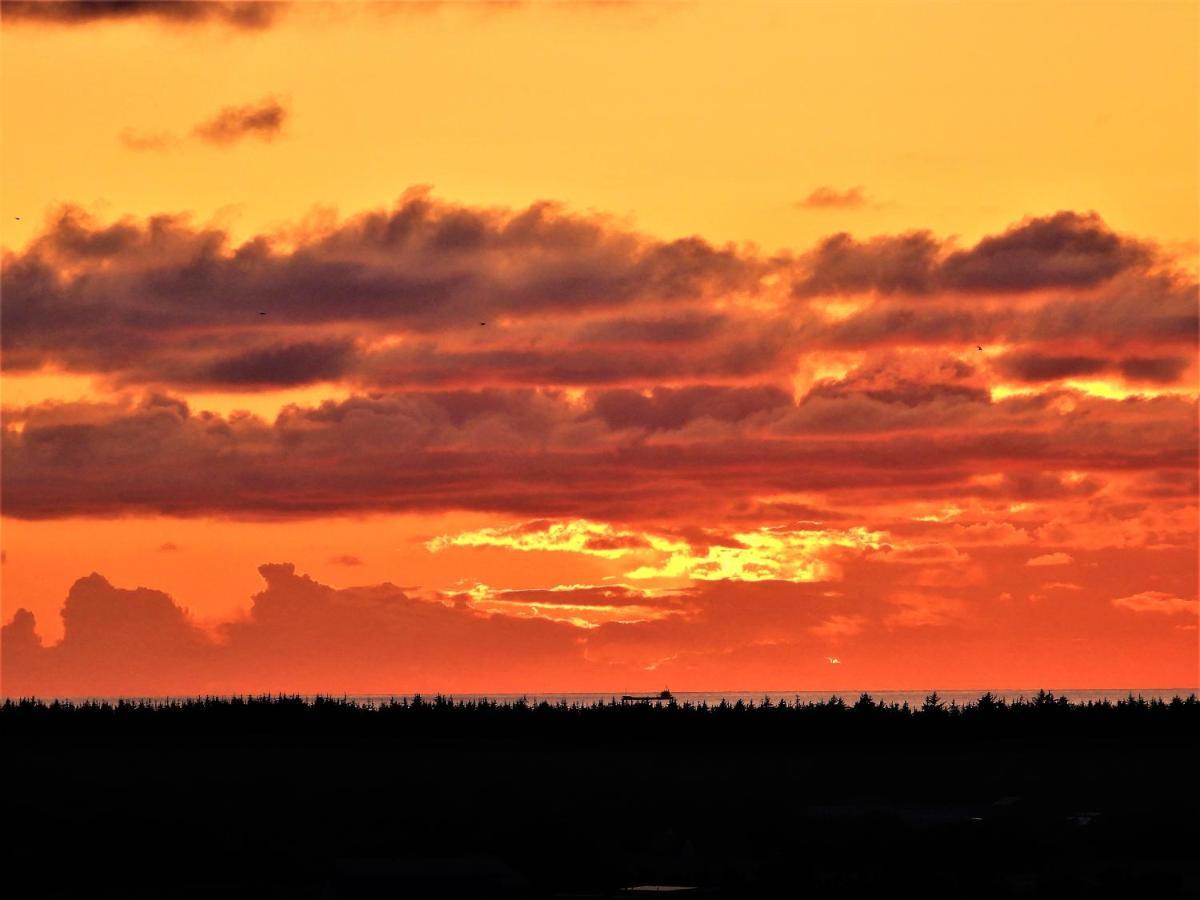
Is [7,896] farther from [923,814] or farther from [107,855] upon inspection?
[923,814]

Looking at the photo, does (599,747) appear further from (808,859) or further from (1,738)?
(808,859)

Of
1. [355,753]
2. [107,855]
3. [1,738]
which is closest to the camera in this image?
[107,855]

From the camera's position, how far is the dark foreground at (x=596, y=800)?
6275 cm

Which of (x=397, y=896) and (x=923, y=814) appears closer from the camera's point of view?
(x=397, y=896)

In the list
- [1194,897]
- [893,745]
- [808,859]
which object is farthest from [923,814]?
[893,745]

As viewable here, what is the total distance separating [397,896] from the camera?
4788cm

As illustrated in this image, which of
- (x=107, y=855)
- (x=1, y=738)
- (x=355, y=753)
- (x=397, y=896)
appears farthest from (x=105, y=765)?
(x=397, y=896)

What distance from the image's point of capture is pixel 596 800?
294 feet

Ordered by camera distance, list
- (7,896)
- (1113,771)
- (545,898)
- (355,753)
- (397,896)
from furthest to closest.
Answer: (355,753) → (1113,771) → (7,896) → (545,898) → (397,896)

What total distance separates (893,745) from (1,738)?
59631mm

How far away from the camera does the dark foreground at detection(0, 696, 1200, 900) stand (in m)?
62.8

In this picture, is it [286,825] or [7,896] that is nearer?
[7,896]

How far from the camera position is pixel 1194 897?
186ft

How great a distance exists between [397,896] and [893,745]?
78.7 metres
